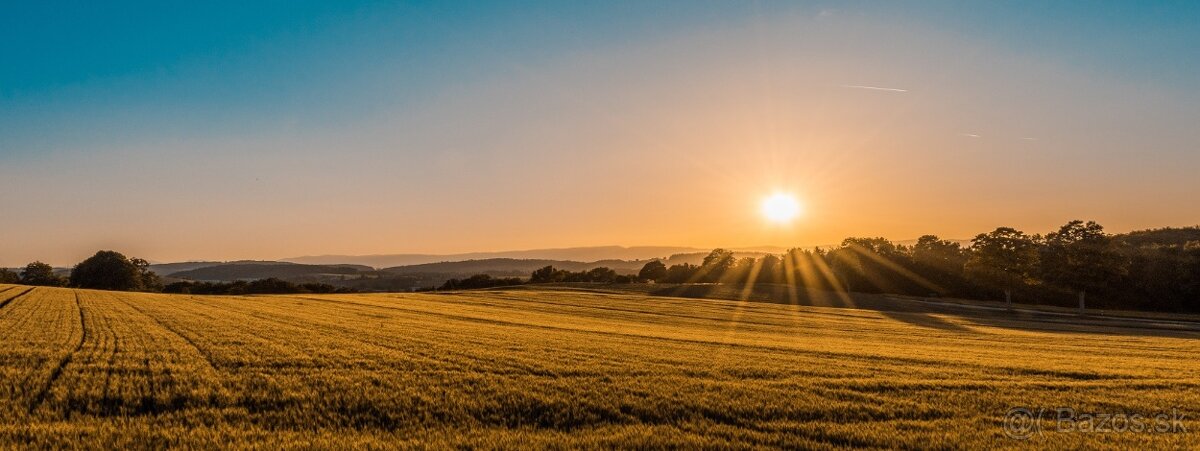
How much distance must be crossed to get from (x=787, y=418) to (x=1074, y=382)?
29.5ft

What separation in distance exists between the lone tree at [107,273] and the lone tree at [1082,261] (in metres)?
136

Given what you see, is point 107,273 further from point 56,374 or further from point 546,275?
point 56,374

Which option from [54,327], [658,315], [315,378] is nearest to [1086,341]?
[658,315]

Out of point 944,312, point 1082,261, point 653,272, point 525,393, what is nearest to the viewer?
point 525,393

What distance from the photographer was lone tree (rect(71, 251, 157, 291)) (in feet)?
335

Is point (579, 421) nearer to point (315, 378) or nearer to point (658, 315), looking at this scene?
point (315, 378)

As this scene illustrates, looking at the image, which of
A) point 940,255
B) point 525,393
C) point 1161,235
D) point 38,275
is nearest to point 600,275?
point 940,255

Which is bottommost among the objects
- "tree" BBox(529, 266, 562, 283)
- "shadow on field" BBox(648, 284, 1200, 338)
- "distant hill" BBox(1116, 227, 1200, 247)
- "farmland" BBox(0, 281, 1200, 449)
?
"shadow on field" BBox(648, 284, 1200, 338)

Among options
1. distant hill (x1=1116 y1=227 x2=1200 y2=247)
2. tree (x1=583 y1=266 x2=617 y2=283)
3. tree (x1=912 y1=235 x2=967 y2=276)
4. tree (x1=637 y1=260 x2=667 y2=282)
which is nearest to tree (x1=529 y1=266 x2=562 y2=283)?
tree (x1=583 y1=266 x2=617 y2=283)

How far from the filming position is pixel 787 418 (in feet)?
31.2

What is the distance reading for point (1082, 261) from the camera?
62.7 metres

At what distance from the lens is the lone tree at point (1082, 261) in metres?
62.3

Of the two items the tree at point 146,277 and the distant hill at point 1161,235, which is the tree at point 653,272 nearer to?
the tree at point 146,277

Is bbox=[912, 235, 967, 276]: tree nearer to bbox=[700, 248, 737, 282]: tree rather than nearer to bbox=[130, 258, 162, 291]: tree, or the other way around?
bbox=[700, 248, 737, 282]: tree
